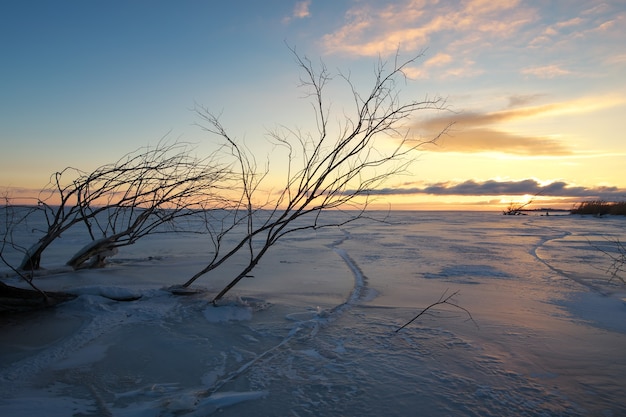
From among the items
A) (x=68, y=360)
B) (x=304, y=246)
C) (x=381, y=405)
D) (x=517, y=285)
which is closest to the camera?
(x=381, y=405)

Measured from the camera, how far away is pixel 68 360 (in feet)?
11.1

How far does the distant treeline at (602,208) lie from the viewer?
122 feet

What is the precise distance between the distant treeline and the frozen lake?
39.0 metres

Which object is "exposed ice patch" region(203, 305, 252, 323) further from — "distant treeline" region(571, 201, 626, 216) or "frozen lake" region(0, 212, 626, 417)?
"distant treeline" region(571, 201, 626, 216)

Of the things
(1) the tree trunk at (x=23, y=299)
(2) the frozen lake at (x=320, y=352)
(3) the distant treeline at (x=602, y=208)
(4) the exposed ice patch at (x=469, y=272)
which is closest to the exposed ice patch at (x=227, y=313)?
(2) the frozen lake at (x=320, y=352)

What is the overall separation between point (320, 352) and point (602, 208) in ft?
153

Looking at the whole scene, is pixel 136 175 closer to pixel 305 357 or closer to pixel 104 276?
pixel 104 276

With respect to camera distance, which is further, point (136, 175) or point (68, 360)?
point (136, 175)

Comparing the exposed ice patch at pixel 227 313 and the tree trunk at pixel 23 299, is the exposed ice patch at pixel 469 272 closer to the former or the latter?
the exposed ice patch at pixel 227 313

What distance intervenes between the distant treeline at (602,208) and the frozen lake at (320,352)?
3900cm

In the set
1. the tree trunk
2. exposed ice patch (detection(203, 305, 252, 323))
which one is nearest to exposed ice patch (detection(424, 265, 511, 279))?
exposed ice patch (detection(203, 305, 252, 323))

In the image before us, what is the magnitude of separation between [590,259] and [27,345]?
12.1 m

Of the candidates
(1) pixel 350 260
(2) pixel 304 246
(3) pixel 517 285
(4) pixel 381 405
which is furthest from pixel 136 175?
(2) pixel 304 246

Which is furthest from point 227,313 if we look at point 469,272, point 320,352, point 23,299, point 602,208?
point 602,208
